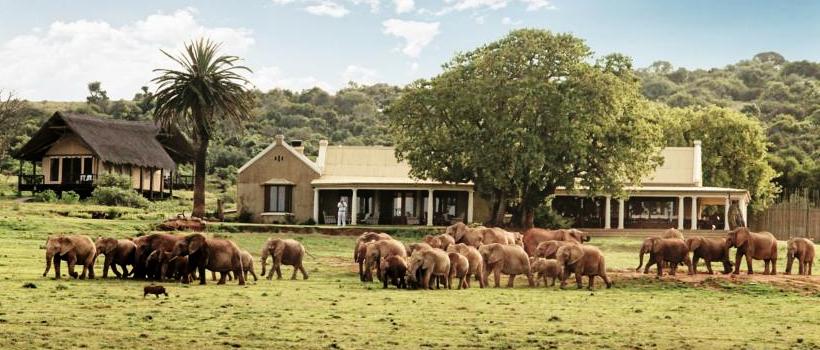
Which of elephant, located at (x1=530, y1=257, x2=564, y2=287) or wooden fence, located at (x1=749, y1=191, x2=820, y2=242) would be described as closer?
elephant, located at (x1=530, y1=257, x2=564, y2=287)

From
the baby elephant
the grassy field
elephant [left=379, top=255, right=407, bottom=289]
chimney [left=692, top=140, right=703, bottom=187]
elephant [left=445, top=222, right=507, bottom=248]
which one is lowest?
the grassy field

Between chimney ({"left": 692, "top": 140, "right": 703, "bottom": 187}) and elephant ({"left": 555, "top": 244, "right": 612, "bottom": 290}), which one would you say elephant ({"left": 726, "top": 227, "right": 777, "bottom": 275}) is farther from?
chimney ({"left": 692, "top": 140, "right": 703, "bottom": 187})

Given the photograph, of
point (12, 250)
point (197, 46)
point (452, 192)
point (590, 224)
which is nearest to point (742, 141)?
point (590, 224)

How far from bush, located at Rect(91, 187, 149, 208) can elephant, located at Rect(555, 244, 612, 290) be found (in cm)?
3911

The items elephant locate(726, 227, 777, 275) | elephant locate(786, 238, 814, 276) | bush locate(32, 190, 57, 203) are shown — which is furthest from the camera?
bush locate(32, 190, 57, 203)

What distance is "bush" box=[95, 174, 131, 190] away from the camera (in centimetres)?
6825

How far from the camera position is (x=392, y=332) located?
1988 cm

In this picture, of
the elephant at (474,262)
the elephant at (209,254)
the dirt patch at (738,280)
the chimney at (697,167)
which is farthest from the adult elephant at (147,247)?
the chimney at (697,167)

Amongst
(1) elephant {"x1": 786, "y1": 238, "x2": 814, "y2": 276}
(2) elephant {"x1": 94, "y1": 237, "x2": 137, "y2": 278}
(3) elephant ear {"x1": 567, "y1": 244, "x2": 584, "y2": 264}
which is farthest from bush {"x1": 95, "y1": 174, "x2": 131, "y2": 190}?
(3) elephant ear {"x1": 567, "y1": 244, "x2": 584, "y2": 264}

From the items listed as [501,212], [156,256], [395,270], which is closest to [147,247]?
[156,256]

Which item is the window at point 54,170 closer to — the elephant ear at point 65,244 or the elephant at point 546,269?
the elephant ear at point 65,244

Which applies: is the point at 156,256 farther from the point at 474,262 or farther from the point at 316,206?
the point at 316,206

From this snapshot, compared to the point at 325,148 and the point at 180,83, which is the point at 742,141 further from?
the point at 180,83

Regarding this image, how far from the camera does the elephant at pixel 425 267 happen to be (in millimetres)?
28609
